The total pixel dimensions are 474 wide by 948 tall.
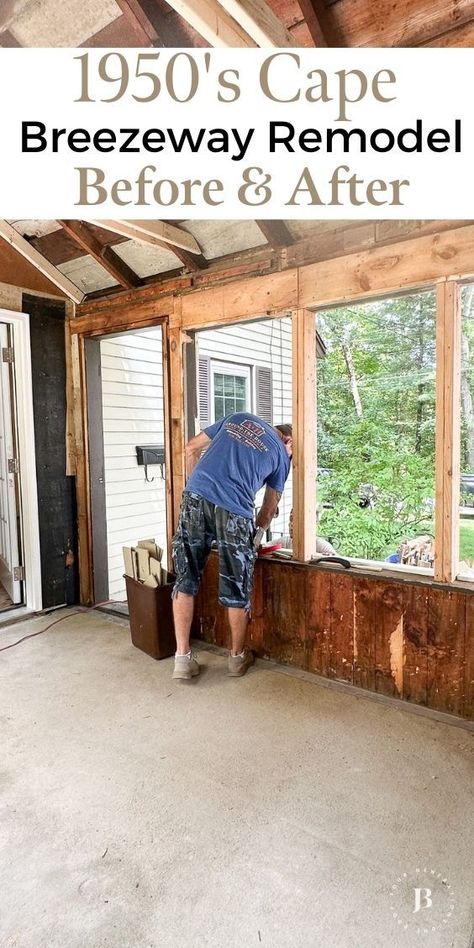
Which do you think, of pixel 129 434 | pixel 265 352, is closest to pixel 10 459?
pixel 129 434

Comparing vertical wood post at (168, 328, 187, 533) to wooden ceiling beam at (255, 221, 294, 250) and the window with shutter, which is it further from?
the window with shutter

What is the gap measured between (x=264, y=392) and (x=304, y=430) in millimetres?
2891

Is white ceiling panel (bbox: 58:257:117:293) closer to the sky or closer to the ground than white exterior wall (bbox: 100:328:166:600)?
closer to the sky

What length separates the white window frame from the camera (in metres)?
4.97

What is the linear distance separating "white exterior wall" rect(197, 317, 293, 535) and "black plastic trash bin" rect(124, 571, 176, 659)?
6.81 feet

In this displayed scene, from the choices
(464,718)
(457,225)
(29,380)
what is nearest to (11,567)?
(29,380)

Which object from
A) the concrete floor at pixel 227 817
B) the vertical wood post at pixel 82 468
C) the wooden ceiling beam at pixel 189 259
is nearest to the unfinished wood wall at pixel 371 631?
the concrete floor at pixel 227 817

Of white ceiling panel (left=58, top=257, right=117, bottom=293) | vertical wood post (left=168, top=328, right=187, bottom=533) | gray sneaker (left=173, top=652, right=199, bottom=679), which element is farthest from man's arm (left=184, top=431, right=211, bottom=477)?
white ceiling panel (left=58, top=257, right=117, bottom=293)

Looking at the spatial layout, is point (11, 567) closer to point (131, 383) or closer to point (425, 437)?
point (131, 383)

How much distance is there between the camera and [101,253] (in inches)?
133

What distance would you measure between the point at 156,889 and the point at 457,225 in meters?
2.83

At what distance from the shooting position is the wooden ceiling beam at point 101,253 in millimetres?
3213

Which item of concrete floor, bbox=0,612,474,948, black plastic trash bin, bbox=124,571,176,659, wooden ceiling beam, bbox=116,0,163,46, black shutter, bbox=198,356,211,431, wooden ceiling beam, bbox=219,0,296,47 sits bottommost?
concrete floor, bbox=0,612,474,948

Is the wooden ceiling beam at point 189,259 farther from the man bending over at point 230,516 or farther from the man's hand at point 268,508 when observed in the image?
the man's hand at point 268,508
